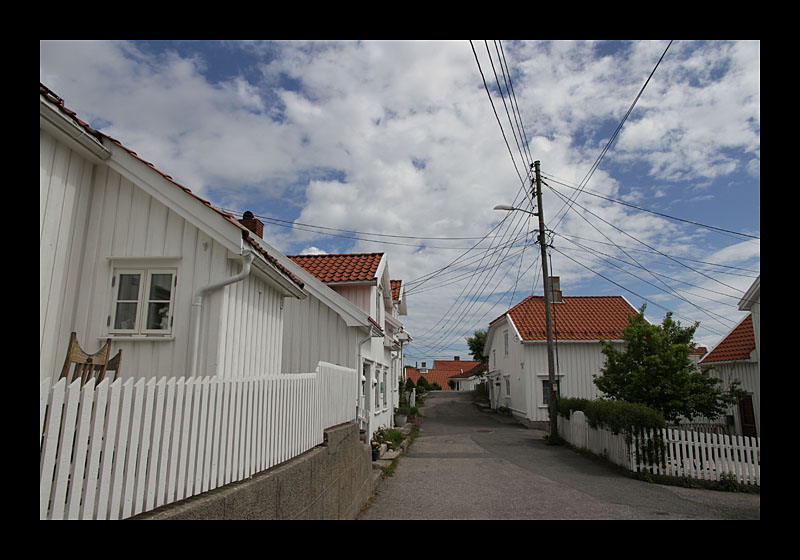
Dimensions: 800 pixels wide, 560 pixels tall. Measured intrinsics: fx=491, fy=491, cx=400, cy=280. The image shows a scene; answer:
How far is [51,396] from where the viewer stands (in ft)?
8.44

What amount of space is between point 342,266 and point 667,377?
10186mm

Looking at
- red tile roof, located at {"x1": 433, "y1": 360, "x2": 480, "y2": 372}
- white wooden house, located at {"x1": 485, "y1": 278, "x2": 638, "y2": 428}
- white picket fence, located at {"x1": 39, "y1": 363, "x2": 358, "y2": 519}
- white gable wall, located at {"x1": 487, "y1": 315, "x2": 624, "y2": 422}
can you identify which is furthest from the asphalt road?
red tile roof, located at {"x1": 433, "y1": 360, "x2": 480, "y2": 372}

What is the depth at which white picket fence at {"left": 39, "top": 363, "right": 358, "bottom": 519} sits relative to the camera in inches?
103

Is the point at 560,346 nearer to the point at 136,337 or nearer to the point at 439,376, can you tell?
the point at 136,337

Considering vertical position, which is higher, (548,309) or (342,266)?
(342,266)

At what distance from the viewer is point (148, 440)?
10.7ft

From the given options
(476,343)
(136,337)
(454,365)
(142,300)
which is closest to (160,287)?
(142,300)

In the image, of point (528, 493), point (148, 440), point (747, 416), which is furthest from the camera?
point (747, 416)

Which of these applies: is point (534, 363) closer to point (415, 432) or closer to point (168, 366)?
point (415, 432)

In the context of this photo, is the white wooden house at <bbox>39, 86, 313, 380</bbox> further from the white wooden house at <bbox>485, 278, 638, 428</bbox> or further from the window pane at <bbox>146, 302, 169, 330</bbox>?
the white wooden house at <bbox>485, 278, 638, 428</bbox>

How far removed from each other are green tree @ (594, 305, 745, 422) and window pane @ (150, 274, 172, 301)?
12.3 meters

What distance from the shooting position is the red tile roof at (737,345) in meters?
17.3
